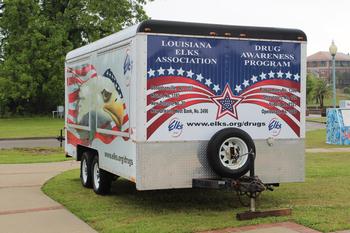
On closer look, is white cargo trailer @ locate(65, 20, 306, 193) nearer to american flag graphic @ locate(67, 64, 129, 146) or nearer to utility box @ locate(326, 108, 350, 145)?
american flag graphic @ locate(67, 64, 129, 146)

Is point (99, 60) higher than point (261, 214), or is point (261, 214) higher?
point (99, 60)

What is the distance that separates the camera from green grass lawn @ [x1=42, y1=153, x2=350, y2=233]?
7.52m

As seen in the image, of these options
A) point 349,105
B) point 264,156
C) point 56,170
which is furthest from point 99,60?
point 349,105

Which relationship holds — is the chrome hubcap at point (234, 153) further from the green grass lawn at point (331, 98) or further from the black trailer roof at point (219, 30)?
the green grass lawn at point (331, 98)

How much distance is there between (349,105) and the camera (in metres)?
27.6

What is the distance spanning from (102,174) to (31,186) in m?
2.21

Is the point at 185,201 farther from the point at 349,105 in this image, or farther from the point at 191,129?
the point at 349,105

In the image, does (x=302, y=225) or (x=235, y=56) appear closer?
(x=302, y=225)

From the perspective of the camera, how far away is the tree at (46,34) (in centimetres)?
4425

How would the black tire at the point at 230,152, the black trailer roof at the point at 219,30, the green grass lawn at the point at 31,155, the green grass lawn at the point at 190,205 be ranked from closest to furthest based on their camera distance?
the green grass lawn at the point at 190,205 < the black trailer roof at the point at 219,30 < the black tire at the point at 230,152 < the green grass lawn at the point at 31,155

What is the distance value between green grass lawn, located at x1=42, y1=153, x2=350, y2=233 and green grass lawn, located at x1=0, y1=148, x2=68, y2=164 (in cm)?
465

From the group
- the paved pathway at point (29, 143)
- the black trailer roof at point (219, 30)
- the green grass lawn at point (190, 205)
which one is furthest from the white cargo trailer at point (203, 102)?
the paved pathway at point (29, 143)

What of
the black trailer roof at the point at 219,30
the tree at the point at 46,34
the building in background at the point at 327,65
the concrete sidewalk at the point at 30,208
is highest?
the building in background at the point at 327,65

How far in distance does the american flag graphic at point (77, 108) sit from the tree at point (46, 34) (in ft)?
106
